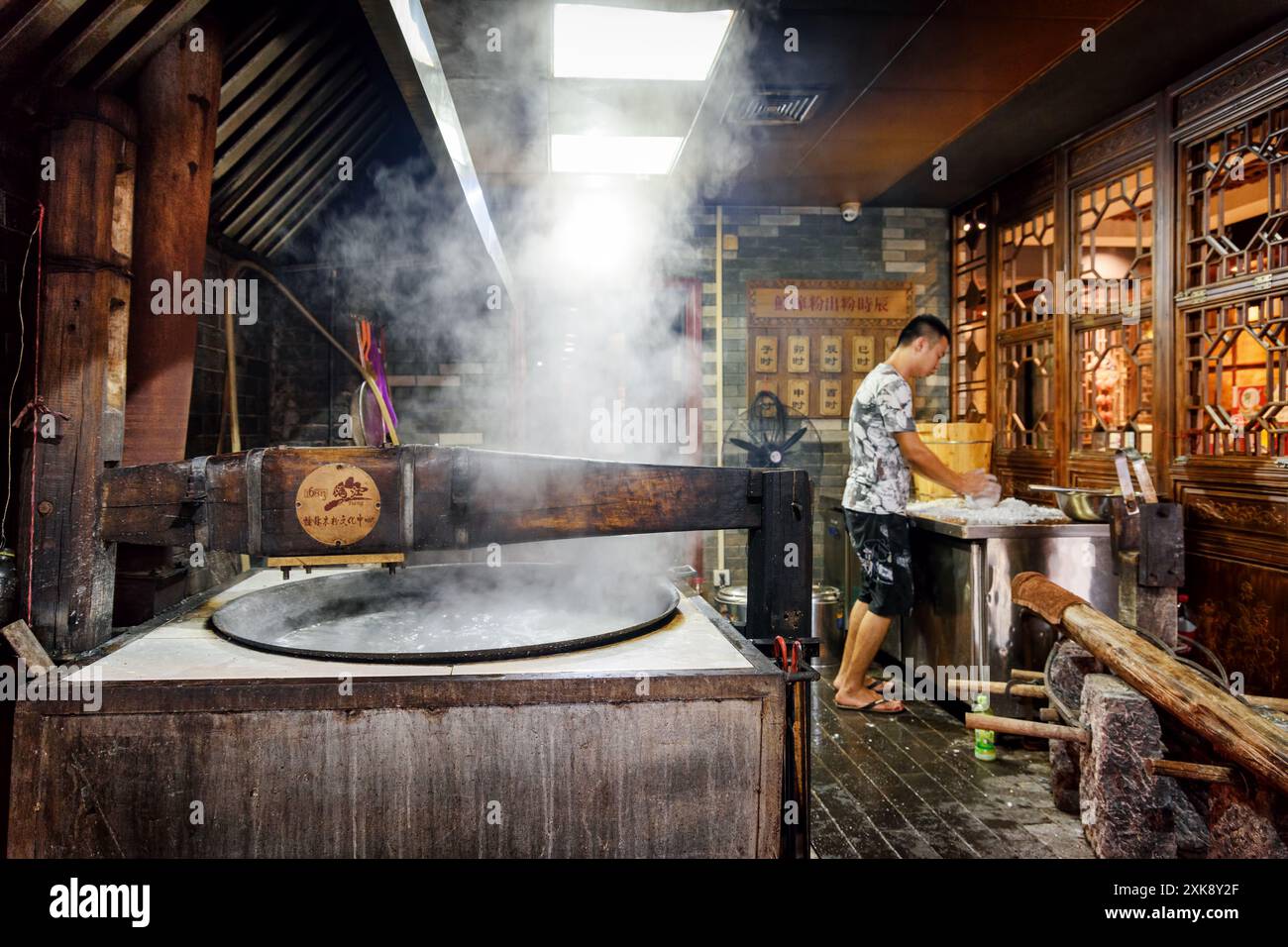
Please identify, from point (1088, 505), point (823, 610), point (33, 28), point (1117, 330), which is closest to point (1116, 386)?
point (1117, 330)

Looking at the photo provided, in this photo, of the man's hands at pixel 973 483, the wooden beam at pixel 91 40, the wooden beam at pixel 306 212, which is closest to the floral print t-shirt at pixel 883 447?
the man's hands at pixel 973 483

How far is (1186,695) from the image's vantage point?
2.51 metres

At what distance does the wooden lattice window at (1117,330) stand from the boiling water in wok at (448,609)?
3.83m

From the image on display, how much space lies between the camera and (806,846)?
6.38 ft

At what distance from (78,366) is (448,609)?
1348 millimetres

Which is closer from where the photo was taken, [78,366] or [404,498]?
[404,498]

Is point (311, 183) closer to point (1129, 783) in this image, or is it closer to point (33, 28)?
point (33, 28)

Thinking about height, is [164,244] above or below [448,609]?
above

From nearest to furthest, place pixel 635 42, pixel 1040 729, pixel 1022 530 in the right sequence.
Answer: pixel 1040 729
pixel 635 42
pixel 1022 530

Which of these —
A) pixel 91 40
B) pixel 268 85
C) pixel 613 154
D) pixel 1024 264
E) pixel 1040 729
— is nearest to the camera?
pixel 91 40

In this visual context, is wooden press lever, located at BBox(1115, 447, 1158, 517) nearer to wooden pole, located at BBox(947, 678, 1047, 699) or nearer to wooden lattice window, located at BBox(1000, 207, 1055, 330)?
wooden pole, located at BBox(947, 678, 1047, 699)

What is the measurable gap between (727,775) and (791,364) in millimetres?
5640

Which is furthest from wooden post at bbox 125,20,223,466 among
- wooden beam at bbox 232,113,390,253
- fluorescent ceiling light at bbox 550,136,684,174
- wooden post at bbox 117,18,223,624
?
fluorescent ceiling light at bbox 550,136,684,174
